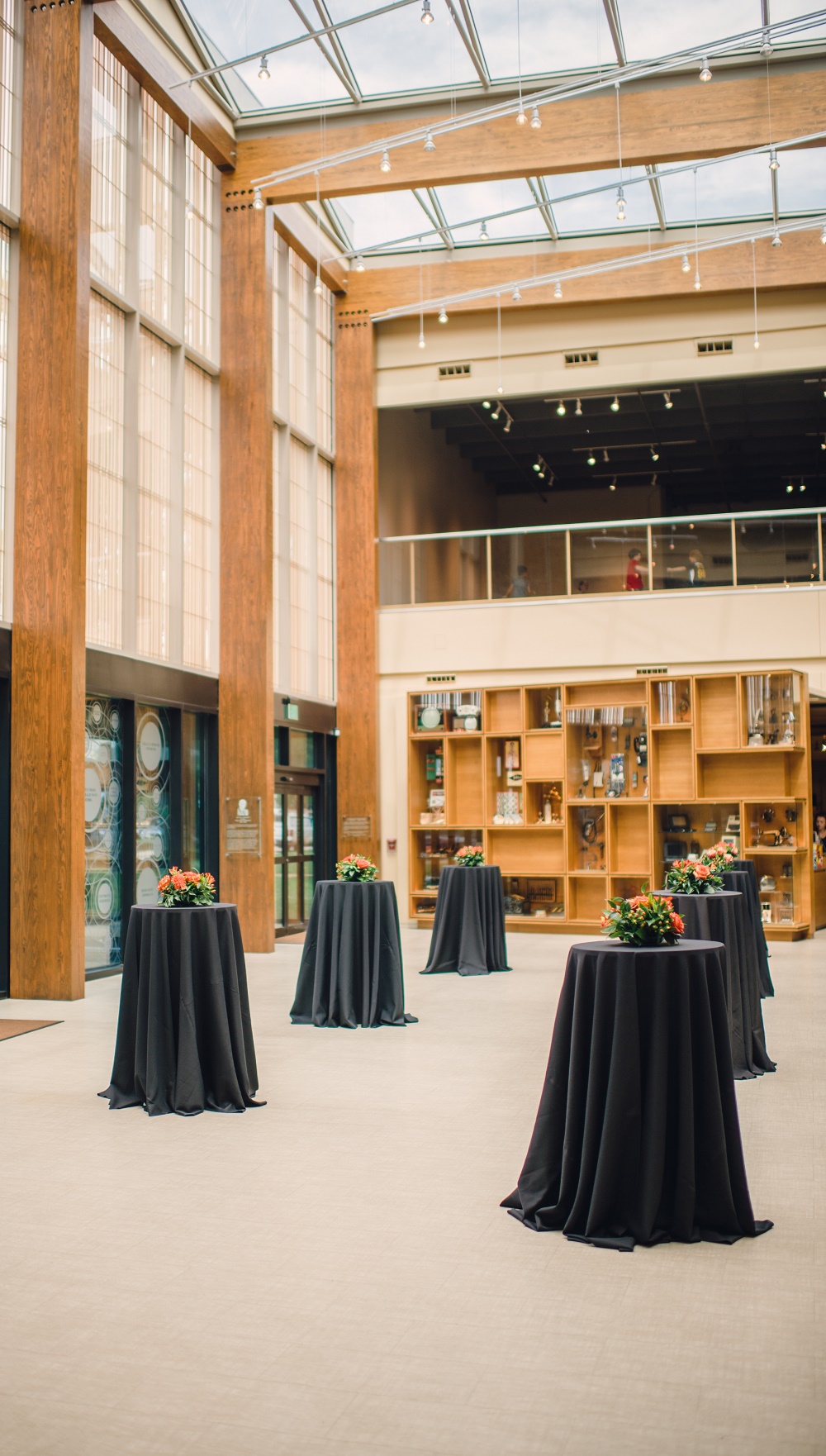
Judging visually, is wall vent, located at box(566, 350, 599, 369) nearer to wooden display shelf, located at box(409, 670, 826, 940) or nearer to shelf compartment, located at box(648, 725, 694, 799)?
wooden display shelf, located at box(409, 670, 826, 940)

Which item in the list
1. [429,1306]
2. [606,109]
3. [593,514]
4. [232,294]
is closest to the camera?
[429,1306]

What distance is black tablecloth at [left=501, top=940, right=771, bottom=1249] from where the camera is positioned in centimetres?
407

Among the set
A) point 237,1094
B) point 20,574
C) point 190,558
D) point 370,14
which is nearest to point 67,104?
point 370,14

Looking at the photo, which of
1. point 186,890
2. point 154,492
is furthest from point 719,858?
point 154,492

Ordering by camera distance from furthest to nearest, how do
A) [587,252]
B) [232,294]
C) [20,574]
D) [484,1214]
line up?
[587,252]
[232,294]
[20,574]
[484,1214]

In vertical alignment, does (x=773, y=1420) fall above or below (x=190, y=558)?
below

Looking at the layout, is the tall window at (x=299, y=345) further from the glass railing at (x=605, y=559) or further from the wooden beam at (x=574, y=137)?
the wooden beam at (x=574, y=137)

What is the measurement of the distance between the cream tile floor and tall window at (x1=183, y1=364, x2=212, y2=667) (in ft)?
24.0

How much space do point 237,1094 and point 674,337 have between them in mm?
13187

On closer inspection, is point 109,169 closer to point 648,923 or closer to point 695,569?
point 695,569

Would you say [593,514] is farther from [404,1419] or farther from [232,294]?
[404,1419]

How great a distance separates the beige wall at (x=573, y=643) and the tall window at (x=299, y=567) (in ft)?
4.02

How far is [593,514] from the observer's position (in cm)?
2570

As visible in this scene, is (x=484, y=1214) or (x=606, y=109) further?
(x=606, y=109)
